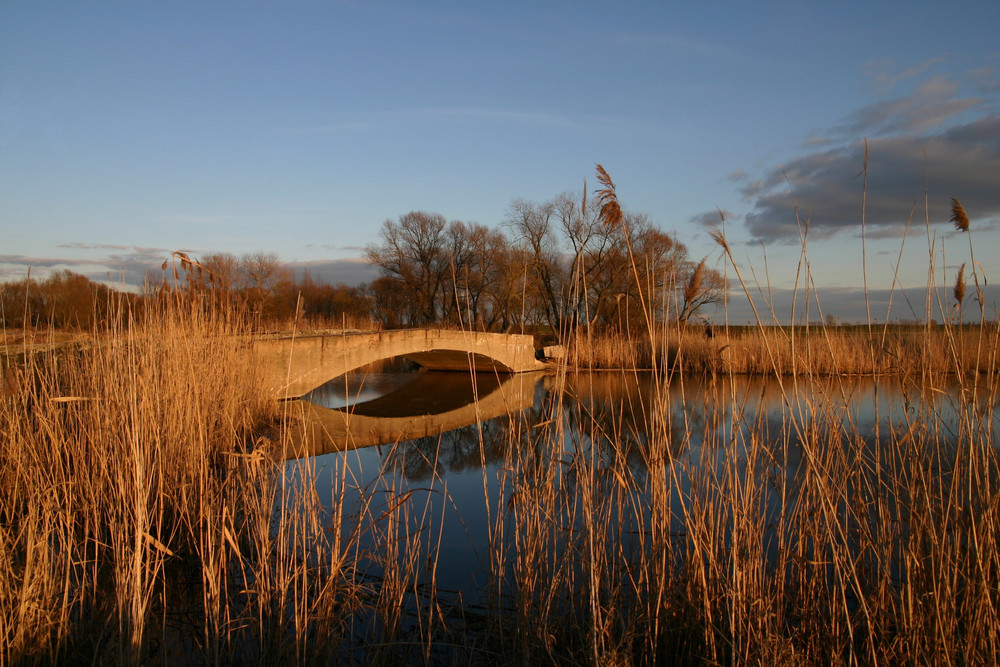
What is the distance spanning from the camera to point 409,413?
885cm

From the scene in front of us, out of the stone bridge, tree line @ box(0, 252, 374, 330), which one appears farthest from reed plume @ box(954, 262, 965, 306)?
the stone bridge

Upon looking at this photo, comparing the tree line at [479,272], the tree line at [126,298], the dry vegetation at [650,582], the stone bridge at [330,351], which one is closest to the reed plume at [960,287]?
the dry vegetation at [650,582]

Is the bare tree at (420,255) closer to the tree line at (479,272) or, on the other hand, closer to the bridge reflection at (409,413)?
the tree line at (479,272)

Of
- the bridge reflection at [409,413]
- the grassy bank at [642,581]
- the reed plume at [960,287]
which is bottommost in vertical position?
the bridge reflection at [409,413]

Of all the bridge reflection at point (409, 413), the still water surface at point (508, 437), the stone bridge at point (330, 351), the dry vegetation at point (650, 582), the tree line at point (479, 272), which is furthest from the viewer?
the tree line at point (479, 272)

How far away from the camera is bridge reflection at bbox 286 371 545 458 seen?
6.41 metres

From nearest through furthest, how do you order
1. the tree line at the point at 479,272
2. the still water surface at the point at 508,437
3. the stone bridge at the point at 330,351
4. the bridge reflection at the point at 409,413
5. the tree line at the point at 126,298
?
the still water surface at the point at 508,437, the tree line at the point at 126,298, the bridge reflection at the point at 409,413, the stone bridge at the point at 330,351, the tree line at the point at 479,272

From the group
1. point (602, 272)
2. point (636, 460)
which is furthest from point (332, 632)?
point (602, 272)

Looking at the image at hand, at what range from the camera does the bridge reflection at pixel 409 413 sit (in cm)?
641

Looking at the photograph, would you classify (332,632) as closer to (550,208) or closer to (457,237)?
(550,208)

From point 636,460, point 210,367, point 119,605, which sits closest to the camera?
point 119,605

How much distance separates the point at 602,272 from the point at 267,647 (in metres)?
21.2

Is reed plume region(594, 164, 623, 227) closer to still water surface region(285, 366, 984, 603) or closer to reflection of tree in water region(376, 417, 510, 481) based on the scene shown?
still water surface region(285, 366, 984, 603)

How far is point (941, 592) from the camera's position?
173 cm
